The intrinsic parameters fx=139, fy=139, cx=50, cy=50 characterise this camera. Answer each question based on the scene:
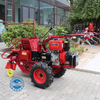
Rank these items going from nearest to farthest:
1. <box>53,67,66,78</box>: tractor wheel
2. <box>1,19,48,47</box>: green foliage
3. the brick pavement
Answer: the brick pavement → <box>53,67,66,78</box>: tractor wheel → <box>1,19,48,47</box>: green foliage

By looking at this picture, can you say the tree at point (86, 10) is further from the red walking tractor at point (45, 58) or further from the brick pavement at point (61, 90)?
the red walking tractor at point (45, 58)

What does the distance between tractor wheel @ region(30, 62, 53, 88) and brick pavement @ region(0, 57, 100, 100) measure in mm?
203

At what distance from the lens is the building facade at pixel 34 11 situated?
15.9m

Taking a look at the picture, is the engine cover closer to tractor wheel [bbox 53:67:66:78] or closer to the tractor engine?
the tractor engine

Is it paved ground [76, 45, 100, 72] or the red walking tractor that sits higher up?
the red walking tractor

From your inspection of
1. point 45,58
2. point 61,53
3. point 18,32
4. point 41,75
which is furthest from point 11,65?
point 18,32

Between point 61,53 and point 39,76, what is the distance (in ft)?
3.51

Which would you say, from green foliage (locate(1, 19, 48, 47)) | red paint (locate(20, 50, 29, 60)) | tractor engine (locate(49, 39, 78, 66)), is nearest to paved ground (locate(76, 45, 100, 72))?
tractor engine (locate(49, 39, 78, 66))

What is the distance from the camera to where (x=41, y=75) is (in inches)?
186

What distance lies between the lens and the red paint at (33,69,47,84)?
15.1ft

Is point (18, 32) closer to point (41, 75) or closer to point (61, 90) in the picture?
point (41, 75)

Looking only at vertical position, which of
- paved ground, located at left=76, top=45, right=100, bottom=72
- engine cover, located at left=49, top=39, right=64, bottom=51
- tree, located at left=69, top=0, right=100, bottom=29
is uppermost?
tree, located at left=69, top=0, right=100, bottom=29

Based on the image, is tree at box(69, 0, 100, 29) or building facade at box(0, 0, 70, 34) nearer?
tree at box(69, 0, 100, 29)

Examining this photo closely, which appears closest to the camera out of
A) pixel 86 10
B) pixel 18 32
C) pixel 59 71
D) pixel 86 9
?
pixel 59 71
